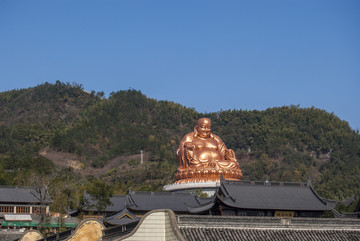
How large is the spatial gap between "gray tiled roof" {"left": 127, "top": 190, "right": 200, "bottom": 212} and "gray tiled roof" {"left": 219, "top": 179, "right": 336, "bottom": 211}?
8.72m

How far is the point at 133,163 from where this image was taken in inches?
4072

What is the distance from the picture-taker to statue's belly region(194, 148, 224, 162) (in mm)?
58844

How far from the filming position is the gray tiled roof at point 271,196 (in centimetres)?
3894

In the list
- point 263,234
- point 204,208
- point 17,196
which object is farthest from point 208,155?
point 263,234

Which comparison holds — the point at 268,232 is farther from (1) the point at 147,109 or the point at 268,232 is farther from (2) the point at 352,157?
(1) the point at 147,109

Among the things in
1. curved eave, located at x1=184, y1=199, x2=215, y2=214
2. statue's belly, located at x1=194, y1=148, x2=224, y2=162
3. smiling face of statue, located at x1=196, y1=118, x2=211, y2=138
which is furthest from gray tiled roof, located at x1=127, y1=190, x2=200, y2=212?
smiling face of statue, located at x1=196, y1=118, x2=211, y2=138

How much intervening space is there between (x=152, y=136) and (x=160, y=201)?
70.2 meters

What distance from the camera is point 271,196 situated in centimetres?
3997

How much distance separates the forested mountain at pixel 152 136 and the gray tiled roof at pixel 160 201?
116ft

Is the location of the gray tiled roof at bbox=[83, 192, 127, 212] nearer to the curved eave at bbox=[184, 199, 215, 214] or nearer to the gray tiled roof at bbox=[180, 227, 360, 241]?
the curved eave at bbox=[184, 199, 215, 214]

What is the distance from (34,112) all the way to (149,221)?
119 m

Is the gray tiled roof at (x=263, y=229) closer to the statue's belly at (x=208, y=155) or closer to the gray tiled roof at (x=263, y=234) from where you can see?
the gray tiled roof at (x=263, y=234)

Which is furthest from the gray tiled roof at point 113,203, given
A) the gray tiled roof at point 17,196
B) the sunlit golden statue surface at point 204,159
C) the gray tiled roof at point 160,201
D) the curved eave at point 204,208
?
the curved eave at point 204,208

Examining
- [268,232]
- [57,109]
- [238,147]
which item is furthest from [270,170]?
[268,232]
